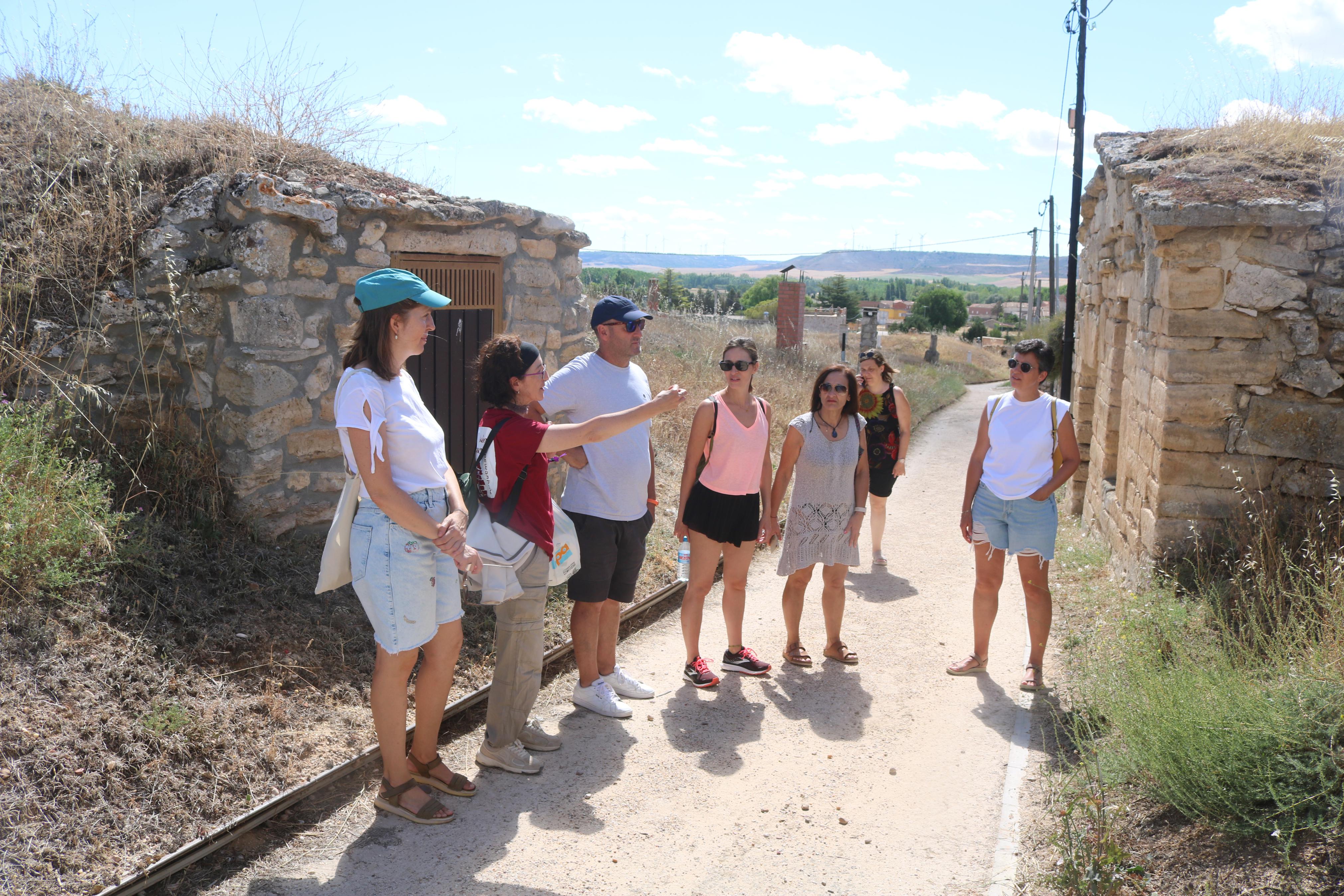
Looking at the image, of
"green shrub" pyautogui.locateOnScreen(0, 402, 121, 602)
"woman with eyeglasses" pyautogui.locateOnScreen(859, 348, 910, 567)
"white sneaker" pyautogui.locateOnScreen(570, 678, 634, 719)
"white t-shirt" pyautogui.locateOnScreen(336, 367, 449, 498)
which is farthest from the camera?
"woman with eyeglasses" pyautogui.locateOnScreen(859, 348, 910, 567)

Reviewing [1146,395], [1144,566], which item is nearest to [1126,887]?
[1144,566]

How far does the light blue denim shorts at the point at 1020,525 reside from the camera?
4965mm

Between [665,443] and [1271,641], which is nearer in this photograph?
[1271,641]

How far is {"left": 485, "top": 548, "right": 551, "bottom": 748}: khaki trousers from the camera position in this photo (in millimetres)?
3963

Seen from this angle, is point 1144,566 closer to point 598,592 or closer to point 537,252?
point 598,592

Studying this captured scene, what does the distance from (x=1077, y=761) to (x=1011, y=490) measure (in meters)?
1.43

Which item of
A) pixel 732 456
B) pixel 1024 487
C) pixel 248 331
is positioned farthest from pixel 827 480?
pixel 248 331

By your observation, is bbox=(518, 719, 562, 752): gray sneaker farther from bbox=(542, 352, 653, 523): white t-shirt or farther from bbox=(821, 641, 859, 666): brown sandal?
bbox=(821, 641, 859, 666): brown sandal

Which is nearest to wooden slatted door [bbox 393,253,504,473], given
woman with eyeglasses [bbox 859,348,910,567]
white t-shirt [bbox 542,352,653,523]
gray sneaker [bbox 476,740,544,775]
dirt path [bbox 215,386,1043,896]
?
white t-shirt [bbox 542,352,653,523]

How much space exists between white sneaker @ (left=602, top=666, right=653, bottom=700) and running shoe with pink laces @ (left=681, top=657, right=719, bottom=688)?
0.26 m

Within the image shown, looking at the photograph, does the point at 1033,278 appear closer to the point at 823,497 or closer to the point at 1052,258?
the point at 1052,258

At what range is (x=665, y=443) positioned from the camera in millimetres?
10133

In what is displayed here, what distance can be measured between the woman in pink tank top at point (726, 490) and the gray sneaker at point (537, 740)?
1.01 metres

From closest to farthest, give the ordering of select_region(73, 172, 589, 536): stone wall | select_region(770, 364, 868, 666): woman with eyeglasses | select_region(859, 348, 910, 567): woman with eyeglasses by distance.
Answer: select_region(73, 172, 589, 536): stone wall
select_region(770, 364, 868, 666): woman with eyeglasses
select_region(859, 348, 910, 567): woman with eyeglasses
